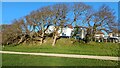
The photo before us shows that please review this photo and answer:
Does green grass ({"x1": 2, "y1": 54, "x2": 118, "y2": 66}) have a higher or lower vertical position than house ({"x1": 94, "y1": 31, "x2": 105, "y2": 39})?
lower

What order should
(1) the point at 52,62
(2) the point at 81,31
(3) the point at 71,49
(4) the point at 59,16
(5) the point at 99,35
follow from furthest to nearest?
1. (2) the point at 81,31
2. (5) the point at 99,35
3. (4) the point at 59,16
4. (3) the point at 71,49
5. (1) the point at 52,62

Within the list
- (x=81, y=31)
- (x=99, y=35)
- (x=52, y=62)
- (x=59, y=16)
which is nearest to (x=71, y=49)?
Answer: (x=59, y=16)

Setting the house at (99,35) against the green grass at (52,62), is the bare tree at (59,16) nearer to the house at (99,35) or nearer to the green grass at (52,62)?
the house at (99,35)

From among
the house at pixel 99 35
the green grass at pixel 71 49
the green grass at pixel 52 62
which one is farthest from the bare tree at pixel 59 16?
the green grass at pixel 52 62

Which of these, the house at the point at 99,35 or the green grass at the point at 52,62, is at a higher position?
the house at the point at 99,35

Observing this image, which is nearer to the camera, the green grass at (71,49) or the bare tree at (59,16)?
the green grass at (71,49)

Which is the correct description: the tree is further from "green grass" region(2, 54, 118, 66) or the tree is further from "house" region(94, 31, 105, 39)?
"green grass" region(2, 54, 118, 66)

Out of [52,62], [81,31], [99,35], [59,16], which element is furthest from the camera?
[81,31]

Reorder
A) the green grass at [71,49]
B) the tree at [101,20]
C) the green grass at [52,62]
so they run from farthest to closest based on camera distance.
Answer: the tree at [101,20], the green grass at [71,49], the green grass at [52,62]

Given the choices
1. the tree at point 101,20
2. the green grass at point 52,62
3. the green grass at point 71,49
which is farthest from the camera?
the tree at point 101,20

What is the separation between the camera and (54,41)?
4150 cm

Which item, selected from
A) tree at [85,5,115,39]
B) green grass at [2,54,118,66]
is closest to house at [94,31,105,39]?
tree at [85,5,115,39]

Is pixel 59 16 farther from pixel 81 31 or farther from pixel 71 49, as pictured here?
pixel 71 49

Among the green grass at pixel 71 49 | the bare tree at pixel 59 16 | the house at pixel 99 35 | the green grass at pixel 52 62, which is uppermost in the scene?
the bare tree at pixel 59 16
